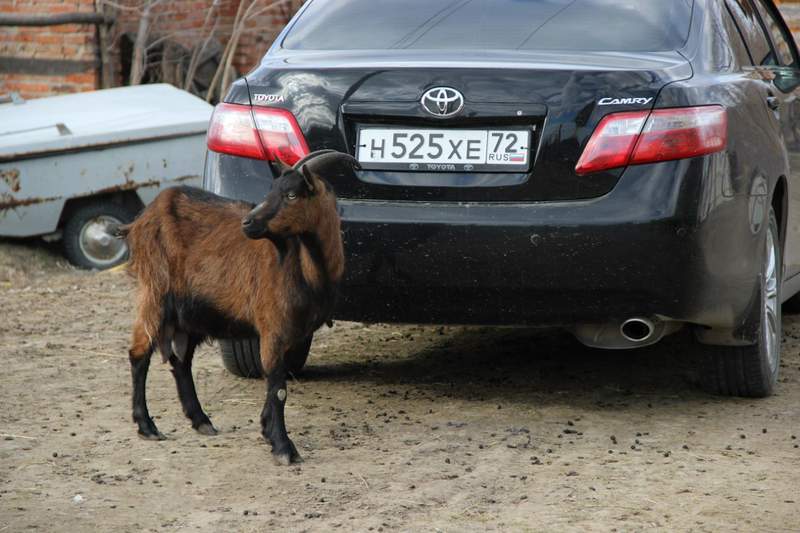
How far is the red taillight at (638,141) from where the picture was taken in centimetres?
482

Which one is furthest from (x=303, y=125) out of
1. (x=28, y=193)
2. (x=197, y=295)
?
(x=28, y=193)

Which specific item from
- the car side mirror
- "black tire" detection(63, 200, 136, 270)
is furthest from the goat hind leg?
"black tire" detection(63, 200, 136, 270)

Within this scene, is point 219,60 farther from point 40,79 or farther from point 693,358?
point 693,358

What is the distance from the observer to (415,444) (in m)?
4.94

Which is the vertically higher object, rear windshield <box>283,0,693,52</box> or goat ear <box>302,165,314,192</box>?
rear windshield <box>283,0,693,52</box>

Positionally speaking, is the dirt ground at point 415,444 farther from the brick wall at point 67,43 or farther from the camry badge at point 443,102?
the brick wall at point 67,43

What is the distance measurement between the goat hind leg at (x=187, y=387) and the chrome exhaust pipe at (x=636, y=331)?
1.57m

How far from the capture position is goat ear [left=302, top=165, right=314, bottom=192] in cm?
449

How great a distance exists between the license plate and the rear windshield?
527 mm

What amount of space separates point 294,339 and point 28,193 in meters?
5.13

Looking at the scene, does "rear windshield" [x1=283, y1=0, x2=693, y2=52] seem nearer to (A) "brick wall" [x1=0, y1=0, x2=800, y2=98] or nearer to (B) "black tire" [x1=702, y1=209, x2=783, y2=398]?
(B) "black tire" [x1=702, y1=209, x2=783, y2=398]

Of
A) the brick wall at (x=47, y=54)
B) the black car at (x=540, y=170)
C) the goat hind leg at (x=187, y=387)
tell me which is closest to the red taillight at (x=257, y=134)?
the black car at (x=540, y=170)

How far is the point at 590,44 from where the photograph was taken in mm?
5254

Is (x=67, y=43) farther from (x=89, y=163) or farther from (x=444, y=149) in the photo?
(x=444, y=149)
